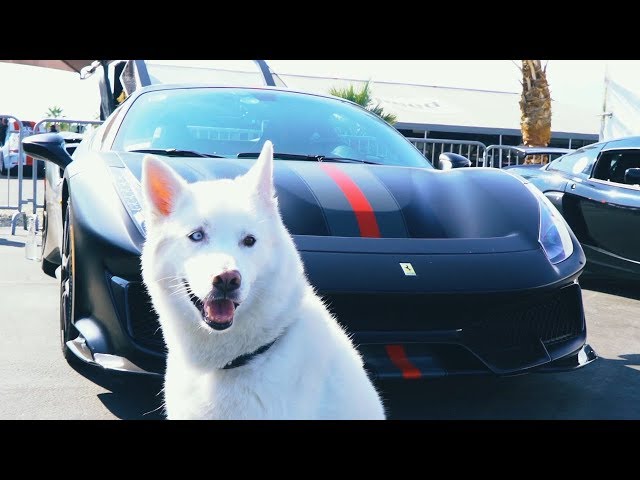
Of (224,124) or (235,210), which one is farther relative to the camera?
(224,124)

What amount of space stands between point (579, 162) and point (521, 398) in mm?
3652

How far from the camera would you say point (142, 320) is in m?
2.59

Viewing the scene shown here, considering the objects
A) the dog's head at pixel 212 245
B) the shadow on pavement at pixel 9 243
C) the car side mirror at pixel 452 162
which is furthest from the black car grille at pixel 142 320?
the shadow on pavement at pixel 9 243

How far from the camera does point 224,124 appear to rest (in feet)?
12.2

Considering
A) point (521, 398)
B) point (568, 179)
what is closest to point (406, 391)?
point (521, 398)

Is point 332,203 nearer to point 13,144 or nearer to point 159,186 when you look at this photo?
point 159,186

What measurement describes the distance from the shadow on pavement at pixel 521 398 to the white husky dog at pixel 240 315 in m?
0.97

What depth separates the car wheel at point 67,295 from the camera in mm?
2834

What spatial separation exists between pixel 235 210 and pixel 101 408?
145 centimetres

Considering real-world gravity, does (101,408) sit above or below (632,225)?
below
